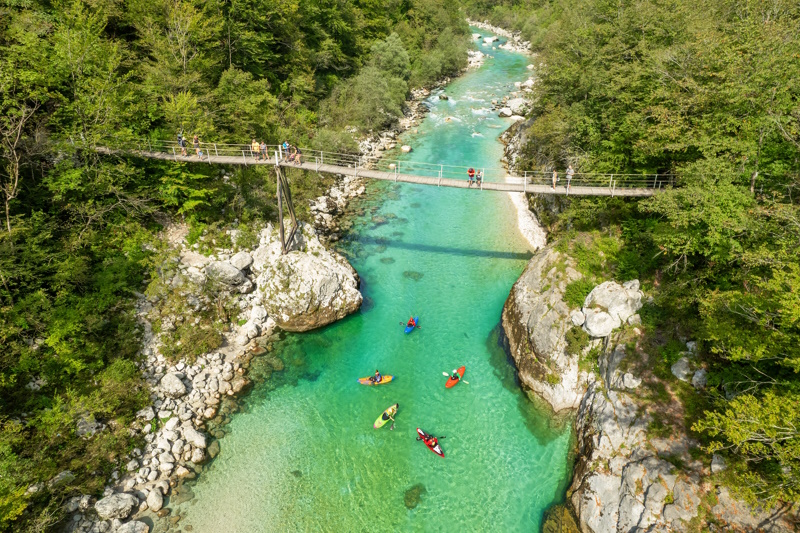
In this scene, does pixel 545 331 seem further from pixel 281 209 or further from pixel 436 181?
pixel 281 209

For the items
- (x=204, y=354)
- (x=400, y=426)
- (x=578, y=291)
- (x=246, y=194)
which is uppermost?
(x=246, y=194)

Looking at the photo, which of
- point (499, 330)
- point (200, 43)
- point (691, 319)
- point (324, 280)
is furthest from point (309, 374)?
point (200, 43)

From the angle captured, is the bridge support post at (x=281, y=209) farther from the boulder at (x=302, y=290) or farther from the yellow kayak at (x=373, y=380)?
the yellow kayak at (x=373, y=380)

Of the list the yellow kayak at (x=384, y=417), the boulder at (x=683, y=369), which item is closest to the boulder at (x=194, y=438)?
the yellow kayak at (x=384, y=417)

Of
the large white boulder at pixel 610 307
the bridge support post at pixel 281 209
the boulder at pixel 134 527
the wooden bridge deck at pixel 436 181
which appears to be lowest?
the boulder at pixel 134 527

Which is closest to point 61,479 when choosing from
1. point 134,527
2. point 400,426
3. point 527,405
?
point 134,527

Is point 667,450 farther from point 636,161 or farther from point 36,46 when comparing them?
point 36,46
